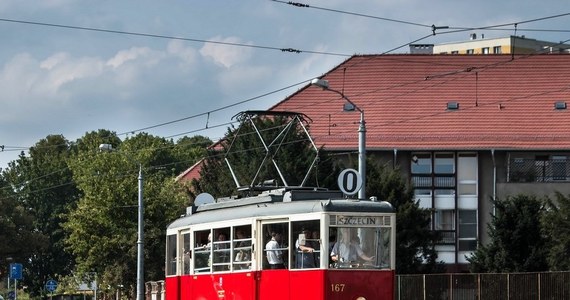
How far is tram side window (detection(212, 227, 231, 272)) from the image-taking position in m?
27.3

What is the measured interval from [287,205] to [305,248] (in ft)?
3.39

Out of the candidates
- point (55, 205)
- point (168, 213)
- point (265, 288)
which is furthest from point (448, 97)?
point (265, 288)

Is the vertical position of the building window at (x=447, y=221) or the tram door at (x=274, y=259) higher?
the building window at (x=447, y=221)

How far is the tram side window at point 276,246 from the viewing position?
25484mm

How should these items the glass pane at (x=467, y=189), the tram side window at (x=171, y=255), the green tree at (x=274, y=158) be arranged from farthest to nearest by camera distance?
the glass pane at (x=467, y=189) → the green tree at (x=274, y=158) → the tram side window at (x=171, y=255)

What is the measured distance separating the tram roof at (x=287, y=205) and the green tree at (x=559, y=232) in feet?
58.6

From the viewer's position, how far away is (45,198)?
109875 millimetres

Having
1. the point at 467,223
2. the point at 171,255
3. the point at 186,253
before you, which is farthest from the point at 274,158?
the point at 467,223

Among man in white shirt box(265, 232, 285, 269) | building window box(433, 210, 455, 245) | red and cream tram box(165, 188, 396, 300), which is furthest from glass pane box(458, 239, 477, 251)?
man in white shirt box(265, 232, 285, 269)

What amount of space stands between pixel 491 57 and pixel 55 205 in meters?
46.2

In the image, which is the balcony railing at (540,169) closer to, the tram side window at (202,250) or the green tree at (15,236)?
the green tree at (15,236)

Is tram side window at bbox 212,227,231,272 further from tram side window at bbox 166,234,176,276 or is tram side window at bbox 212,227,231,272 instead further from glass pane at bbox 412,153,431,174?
glass pane at bbox 412,153,431,174

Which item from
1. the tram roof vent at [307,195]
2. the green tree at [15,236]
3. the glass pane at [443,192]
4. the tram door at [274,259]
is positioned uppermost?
the glass pane at [443,192]

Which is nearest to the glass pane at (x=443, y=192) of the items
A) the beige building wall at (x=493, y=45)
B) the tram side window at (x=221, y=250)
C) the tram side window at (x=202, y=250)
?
the tram side window at (x=202, y=250)
